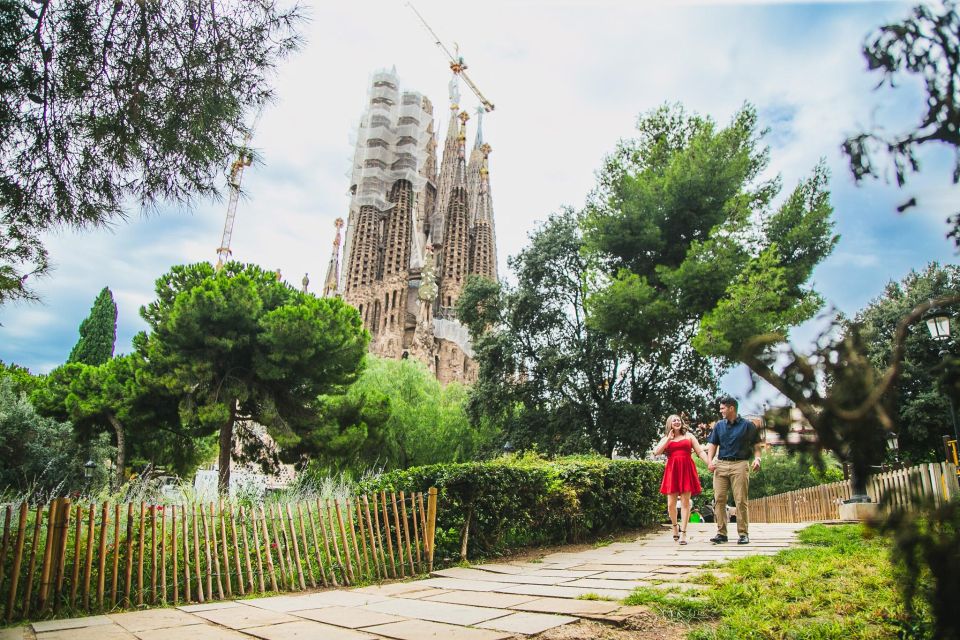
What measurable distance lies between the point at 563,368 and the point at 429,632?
610 inches

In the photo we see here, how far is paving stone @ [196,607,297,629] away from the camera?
11.9ft

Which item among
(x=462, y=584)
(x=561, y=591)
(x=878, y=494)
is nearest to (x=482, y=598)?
(x=561, y=591)

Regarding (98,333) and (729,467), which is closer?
(729,467)

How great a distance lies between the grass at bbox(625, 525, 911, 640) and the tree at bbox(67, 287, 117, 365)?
32492mm

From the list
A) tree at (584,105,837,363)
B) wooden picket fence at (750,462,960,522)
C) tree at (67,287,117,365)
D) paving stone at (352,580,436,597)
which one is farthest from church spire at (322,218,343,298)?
paving stone at (352,580,436,597)

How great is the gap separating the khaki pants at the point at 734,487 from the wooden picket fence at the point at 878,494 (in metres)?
1.17

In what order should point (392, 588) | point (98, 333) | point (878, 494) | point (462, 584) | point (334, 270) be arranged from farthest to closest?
1. point (334, 270)
2. point (98, 333)
3. point (392, 588)
4. point (462, 584)
5. point (878, 494)

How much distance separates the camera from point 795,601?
316cm

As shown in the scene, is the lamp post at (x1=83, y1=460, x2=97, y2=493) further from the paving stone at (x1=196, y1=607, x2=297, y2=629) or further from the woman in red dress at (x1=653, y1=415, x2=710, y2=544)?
the woman in red dress at (x1=653, y1=415, x2=710, y2=544)

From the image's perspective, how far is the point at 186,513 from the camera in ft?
17.3

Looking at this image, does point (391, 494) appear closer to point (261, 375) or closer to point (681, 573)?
point (681, 573)

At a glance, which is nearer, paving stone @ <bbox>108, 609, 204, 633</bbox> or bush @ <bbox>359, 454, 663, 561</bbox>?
paving stone @ <bbox>108, 609, 204, 633</bbox>

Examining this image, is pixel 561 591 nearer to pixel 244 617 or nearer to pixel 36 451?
pixel 244 617

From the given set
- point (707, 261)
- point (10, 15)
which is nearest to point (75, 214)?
point (10, 15)
